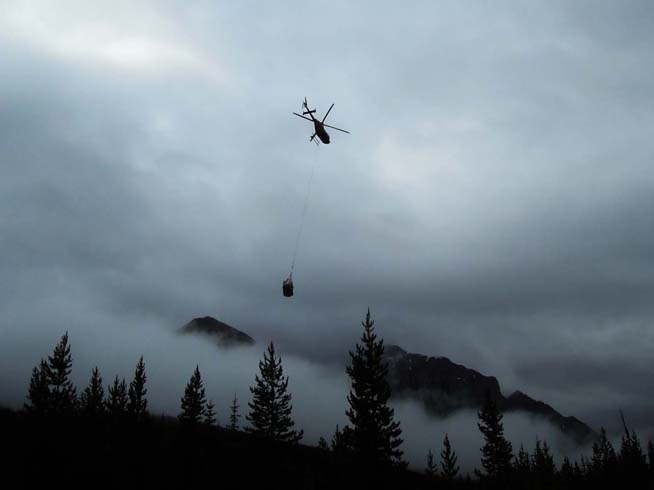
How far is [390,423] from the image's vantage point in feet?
113

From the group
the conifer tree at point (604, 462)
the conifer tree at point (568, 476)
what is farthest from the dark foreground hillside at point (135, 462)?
the conifer tree at point (604, 462)

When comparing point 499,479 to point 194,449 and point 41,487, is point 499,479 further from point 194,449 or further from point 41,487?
point 41,487

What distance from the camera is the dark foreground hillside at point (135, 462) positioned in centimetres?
2767

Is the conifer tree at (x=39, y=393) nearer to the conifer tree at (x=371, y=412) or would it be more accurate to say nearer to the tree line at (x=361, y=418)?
the tree line at (x=361, y=418)

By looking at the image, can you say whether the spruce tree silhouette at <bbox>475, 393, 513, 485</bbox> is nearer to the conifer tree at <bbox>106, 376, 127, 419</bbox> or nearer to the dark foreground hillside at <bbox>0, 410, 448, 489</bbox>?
A: the dark foreground hillside at <bbox>0, 410, 448, 489</bbox>

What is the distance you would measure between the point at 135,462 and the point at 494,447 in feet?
133

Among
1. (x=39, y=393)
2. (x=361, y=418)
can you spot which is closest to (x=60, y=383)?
(x=39, y=393)

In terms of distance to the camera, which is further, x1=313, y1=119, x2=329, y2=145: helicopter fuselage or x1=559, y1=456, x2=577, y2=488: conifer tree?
x1=559, y1=456, x2=577, y2=488: conifer tree

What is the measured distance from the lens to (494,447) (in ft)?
181

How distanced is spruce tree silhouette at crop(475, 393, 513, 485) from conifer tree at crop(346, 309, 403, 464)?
2528 cm

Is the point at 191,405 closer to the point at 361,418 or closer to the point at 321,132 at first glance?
the point at 361,418

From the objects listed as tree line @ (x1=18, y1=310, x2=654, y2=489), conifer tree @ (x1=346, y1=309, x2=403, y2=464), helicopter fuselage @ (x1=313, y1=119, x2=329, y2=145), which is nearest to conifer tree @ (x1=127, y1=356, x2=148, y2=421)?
tree line @ (x1=18, y1=310, x2=654, y2=489)

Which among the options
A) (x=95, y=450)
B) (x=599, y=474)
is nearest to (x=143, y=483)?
(x=95, y=450)

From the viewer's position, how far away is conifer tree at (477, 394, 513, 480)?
54.1 meters
